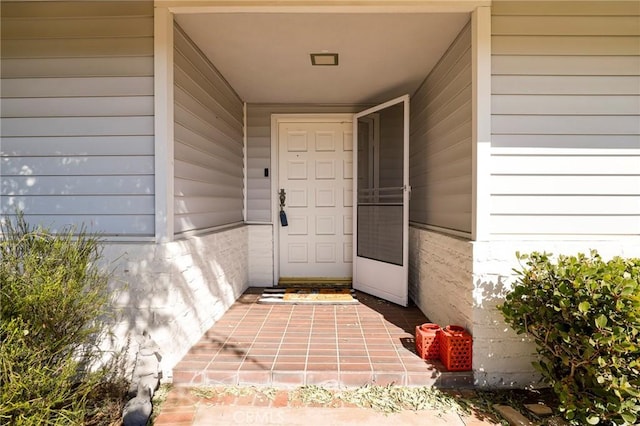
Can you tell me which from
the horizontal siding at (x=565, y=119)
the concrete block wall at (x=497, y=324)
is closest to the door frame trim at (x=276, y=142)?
the horizontal siding at (x=565, y=119)

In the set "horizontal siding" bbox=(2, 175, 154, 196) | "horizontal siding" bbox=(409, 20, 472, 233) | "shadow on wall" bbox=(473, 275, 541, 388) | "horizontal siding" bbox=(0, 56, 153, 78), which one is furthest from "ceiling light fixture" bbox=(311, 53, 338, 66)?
"shadow on wall" bbox=(473, 275, 541, 388)

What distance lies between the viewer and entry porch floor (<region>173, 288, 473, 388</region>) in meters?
2.22

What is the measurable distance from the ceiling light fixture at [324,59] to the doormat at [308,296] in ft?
7.60

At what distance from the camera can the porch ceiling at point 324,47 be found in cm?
248

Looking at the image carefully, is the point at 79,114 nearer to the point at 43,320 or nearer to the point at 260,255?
the point at 43,320

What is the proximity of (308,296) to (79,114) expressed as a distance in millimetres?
2618

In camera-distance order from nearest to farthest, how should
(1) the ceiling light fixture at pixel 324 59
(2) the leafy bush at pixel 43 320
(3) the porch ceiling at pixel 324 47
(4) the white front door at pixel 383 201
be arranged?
(2) the leafy bush at pixel 43 320 < (3) the porch ceiling at pixel 324 47 < (1) the ceiling light fixture at pixel 324 59 < (4) the white front door at pixel 383 201

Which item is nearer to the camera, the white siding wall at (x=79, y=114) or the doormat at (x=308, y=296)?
the white siding wall at (x=79, y=114)

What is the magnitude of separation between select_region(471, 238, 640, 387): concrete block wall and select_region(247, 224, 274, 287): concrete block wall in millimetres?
2651

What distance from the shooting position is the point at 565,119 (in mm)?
2326

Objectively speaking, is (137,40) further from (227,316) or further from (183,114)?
(227,316)

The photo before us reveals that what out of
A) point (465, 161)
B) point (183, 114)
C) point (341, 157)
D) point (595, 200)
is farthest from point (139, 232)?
point (595, 200)

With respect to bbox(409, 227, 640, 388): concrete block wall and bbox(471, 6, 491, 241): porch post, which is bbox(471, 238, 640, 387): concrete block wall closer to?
bbox(409, 227, 640, 388): concrete block wall

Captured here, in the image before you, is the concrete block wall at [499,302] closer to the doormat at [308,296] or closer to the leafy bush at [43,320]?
the doormat at [308,296]
